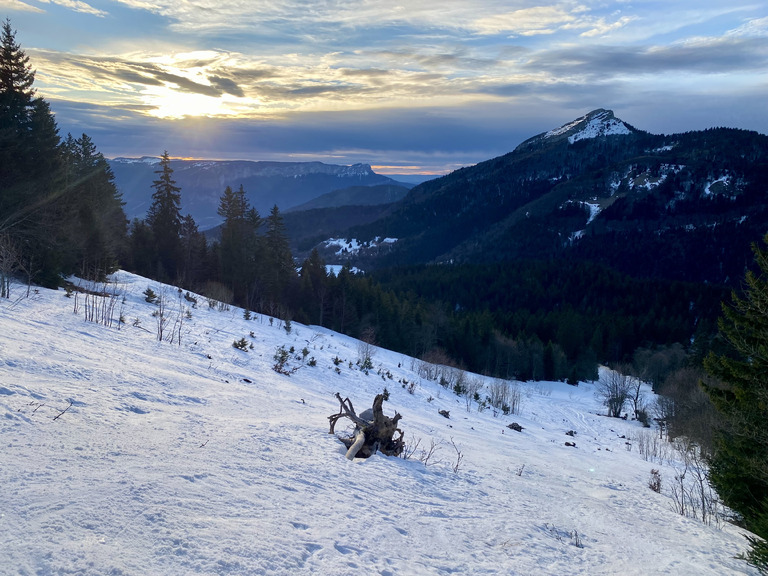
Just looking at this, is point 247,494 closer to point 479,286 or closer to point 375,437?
point 375,437

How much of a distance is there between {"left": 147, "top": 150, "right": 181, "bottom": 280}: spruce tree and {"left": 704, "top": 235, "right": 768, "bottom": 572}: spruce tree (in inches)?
1791

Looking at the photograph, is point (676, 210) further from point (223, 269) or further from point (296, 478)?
point (296, 478)

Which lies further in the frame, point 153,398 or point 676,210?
point 676,210

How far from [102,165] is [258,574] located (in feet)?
135

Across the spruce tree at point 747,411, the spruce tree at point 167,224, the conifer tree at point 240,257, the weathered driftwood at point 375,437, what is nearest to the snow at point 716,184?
the conifer tree at point 240,257

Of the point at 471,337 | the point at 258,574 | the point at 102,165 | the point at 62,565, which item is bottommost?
the point at 471,337

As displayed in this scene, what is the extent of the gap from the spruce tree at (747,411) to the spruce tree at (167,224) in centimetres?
4548

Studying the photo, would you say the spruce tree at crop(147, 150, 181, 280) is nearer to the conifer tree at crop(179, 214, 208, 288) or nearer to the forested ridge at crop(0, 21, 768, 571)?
the forested ridge at crop(0, 21, 768, 571)

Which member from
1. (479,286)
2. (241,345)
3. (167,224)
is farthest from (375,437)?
(479,286)

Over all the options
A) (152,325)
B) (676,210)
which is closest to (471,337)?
(152,325)

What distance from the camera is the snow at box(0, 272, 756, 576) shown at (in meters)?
3.23

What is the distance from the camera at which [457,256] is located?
198 metres

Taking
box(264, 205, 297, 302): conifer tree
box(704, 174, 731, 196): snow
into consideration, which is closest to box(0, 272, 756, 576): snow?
box(264, 205, 297, 302): conifer tree

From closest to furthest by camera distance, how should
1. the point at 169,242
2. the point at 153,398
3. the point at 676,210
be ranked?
1. the point at 153,398
2. the point at 169,242
3. the point at 676,210
